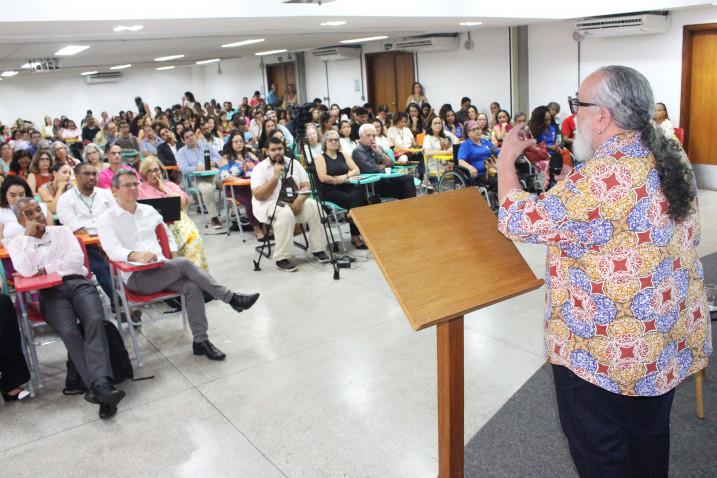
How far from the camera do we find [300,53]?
15797mm

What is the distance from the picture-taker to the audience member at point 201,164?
7582 mm

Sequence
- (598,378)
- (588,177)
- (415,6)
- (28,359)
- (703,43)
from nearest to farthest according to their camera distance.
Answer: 1. (588,177)
2. (598,378)
3. (28,359)
4. (415,6)
5. (703,43)

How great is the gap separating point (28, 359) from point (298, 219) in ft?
9.34

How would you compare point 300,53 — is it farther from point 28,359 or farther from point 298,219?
point 28,359

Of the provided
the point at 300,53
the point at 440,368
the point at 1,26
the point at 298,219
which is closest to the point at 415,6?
the point at 298,219

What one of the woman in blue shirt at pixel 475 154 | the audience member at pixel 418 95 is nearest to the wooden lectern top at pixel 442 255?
the woman in blue shirt at pixel 475 154

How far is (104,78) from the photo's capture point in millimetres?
19719

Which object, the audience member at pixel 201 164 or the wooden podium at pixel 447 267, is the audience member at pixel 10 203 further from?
the wooden podium at pixel 447 267

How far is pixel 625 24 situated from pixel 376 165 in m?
4.41

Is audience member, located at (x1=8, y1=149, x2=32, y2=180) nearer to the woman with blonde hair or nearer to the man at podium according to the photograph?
the woman with blonde hair

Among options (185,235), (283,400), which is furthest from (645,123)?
(185,235)

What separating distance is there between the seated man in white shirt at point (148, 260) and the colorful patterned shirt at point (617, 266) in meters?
2.63

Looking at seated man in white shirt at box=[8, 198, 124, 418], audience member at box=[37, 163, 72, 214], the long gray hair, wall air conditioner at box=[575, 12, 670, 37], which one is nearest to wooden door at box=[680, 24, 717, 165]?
wall air conditioner at box=[575, 12, 670, 37]

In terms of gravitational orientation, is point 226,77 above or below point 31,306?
above
